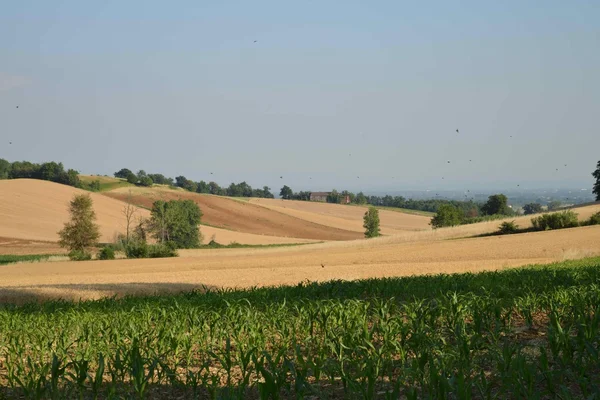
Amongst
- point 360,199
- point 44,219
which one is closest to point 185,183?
point 360,199

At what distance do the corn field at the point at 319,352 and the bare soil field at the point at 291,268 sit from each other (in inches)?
466

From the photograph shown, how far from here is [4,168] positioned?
149 m

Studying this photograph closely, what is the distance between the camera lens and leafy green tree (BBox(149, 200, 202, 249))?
269 ft

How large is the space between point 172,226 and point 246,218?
2768 cm

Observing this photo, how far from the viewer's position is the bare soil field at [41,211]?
8044 centimetres

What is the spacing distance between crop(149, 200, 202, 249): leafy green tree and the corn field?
71.1 m

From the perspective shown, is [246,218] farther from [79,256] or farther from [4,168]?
[4,168]

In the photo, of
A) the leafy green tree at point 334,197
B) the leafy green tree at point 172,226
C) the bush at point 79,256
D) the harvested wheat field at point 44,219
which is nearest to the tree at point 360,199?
the leafy green tree at point 334,197

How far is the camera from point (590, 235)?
1769 inches

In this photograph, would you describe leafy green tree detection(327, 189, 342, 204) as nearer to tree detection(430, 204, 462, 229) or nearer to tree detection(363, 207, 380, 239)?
tree detection(363, 207, 380, 239)

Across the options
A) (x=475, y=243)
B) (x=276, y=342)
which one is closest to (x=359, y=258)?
(x=475, y=243)

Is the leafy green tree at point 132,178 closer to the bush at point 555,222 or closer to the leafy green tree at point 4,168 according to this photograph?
the leafy green tree at point 4,168

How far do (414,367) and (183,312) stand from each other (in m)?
4.94

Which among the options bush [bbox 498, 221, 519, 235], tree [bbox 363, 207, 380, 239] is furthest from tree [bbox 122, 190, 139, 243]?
bush [bbox 498, 221, 519, 235]
